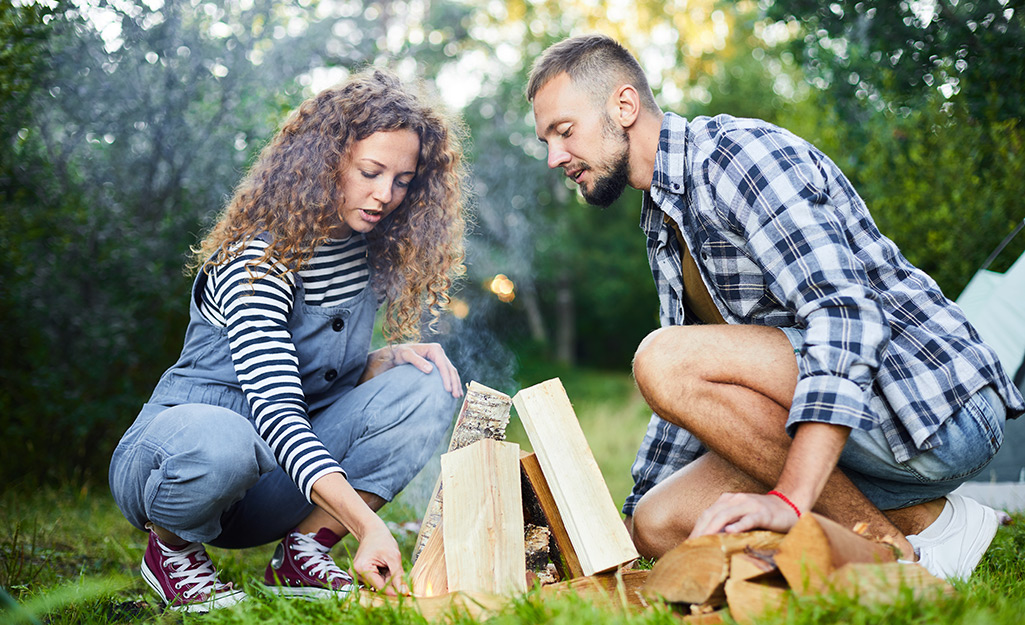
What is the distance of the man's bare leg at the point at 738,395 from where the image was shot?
Result: 192 cm

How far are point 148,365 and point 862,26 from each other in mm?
4314

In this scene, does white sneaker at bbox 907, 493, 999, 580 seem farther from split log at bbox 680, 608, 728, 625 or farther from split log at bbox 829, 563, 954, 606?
split log at bbox 680, 608, 728, 625

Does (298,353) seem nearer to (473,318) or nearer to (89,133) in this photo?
(89,133)

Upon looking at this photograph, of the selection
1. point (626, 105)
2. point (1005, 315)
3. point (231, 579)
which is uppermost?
point (626, 105)

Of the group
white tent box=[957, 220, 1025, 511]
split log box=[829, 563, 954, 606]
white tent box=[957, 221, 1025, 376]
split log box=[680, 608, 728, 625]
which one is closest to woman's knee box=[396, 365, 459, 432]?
split log box=[680, 608, 728, 625]

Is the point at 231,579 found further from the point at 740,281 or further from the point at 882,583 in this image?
the point at 882,583

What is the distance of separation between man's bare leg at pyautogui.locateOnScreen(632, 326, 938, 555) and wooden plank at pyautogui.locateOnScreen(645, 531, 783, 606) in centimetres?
48

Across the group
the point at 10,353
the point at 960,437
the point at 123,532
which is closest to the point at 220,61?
the point at 10,353

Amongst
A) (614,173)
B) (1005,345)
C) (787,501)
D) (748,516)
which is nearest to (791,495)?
(787,501)

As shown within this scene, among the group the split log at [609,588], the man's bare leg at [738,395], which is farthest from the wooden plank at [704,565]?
the man's bare leg at [738,395]

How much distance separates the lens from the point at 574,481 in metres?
1.88

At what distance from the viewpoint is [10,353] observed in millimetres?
4047

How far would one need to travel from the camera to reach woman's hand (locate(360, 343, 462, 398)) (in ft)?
8.16

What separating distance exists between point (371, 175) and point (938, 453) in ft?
5.72
